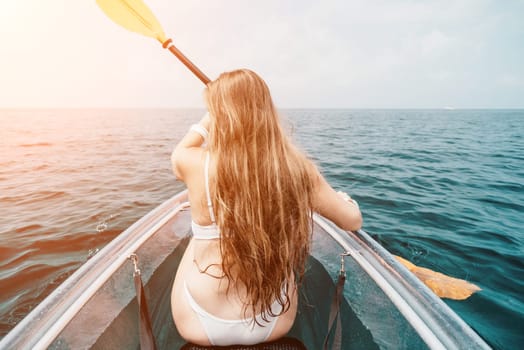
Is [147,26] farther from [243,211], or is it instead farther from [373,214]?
[373,214]

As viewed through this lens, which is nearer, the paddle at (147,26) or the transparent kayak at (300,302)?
the transparent kayak at (300,302)

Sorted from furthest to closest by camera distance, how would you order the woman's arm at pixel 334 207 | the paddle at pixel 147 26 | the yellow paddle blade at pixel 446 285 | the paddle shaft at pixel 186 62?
1. the yellow paddle blade at pixel 446 285
2. the paddle at pixel 147 26
3. the paddle shaft at pixel 186 62
4. the woman's arm at pixel 334 207

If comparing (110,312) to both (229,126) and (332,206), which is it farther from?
A: (332,206)

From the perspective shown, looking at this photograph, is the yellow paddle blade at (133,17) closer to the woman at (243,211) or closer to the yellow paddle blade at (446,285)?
the woman at (243,211)

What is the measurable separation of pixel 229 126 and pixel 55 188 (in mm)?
8401

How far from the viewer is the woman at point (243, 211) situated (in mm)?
1260

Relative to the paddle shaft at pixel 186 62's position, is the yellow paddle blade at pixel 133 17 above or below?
above


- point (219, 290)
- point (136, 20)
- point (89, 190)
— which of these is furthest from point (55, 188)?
point (219, 290)

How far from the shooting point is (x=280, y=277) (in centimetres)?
143

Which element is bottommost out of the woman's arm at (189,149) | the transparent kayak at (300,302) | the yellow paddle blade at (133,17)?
the transparent kayak at (300,302)

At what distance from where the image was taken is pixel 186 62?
2521mm

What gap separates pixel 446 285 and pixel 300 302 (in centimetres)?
228

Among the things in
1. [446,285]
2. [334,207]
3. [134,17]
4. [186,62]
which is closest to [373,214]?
[446,285]

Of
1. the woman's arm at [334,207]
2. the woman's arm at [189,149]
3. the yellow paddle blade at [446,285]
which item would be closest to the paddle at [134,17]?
the woman's arm at [189,149]
